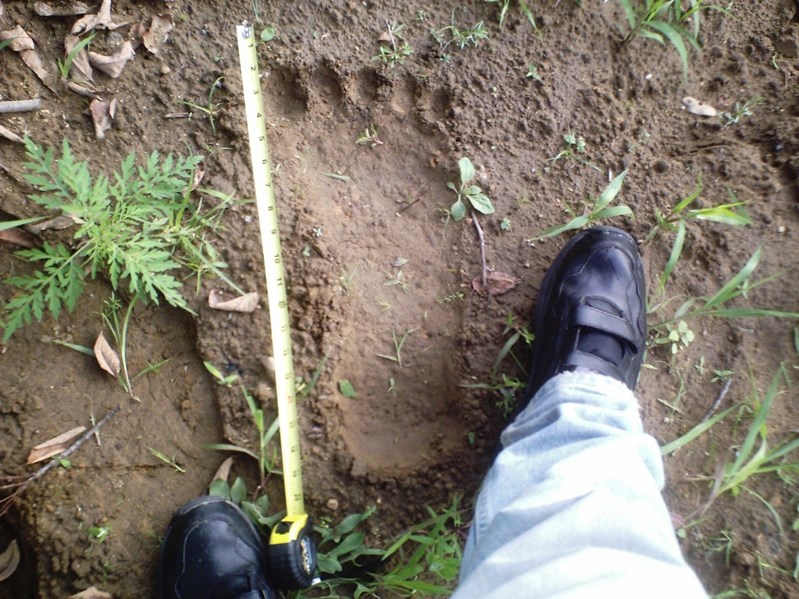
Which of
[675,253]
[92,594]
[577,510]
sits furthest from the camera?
[675,253]

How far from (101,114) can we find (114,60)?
0.69ft

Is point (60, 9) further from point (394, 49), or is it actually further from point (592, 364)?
point (592, 364)

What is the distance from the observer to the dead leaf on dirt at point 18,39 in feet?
6.17

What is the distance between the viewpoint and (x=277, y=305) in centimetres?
177

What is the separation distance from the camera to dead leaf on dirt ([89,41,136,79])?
1.90 metres

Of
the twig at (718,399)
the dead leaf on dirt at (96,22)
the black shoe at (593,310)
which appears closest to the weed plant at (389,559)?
the black shoe at (593,310)

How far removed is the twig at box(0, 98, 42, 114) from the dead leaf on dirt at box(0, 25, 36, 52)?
20 cm

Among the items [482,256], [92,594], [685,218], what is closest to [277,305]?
[482,256]

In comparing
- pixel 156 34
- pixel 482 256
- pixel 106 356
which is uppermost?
pixel 156 34

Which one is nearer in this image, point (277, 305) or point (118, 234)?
point (118, 234)

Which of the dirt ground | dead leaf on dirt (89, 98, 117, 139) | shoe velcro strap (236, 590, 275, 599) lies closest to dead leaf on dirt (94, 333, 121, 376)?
the dirt ground

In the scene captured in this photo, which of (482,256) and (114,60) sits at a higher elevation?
(114,60)

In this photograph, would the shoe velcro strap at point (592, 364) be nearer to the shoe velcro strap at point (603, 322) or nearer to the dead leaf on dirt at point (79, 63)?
the shoe velcro strap at point (603, 322)

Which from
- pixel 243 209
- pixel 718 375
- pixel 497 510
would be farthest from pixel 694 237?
pixel 243 209
